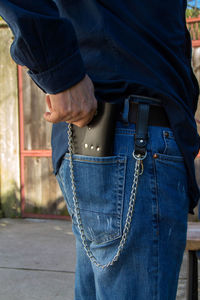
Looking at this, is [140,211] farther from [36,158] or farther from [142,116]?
[36,158]

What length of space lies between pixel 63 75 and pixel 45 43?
0.08m

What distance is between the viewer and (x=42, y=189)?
485cm

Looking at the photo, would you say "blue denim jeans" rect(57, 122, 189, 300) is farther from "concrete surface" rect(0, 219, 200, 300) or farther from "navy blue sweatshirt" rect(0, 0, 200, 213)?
"concrete surface" rect(0, 219, 200, 300)

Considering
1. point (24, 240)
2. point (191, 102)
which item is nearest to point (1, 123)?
point (24, 240)

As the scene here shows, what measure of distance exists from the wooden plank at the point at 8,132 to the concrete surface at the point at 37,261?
360mm

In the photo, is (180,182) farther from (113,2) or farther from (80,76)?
(113,2)

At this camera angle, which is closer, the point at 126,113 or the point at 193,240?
the point at 126,113

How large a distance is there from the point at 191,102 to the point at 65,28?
0.46m

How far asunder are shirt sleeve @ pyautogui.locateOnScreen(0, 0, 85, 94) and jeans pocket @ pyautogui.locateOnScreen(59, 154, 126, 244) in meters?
0.22

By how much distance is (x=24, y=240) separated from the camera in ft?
13.3

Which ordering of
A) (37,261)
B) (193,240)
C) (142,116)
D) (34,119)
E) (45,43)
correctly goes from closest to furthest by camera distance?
(45,43), (142,116), (193,240), (37,261), (34,119)

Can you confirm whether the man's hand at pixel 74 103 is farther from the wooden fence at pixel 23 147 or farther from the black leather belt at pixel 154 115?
the wooden fence at pixel 23 147

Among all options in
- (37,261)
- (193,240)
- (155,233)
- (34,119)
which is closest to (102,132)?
(155,233)

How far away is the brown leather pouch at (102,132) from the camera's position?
88 cm
